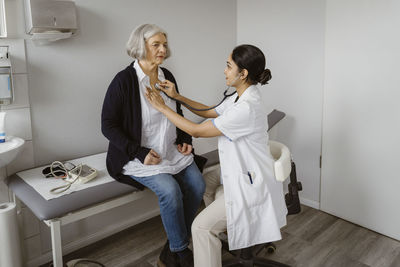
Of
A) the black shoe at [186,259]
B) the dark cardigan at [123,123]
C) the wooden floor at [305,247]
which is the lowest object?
the wooden floor at [305,247]

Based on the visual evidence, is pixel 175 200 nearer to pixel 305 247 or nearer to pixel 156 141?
pixel 156 141

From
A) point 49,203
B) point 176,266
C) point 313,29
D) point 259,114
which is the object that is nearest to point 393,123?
point 313,29

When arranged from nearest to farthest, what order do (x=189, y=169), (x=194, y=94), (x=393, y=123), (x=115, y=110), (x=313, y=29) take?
(x=115, y=110) < (x=189, y=169) < (x=393, y=123) < (x=313, y=29) < (x=194, y=94)

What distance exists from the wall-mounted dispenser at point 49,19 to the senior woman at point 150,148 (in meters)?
0.36

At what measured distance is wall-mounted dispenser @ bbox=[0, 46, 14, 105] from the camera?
1.75 m

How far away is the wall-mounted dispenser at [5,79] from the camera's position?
5.75 feet

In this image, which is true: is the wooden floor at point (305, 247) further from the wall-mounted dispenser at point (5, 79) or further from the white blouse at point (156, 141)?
the wall-mounted dispenser at point (5, 79)

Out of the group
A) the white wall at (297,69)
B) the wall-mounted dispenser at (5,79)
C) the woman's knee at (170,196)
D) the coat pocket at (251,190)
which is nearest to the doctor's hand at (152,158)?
the woman's knee at (170,196)

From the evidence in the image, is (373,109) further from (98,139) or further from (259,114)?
(98,139)

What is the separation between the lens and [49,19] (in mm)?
1848

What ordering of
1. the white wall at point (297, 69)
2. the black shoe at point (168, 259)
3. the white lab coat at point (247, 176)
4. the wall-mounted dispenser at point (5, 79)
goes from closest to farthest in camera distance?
1. the white lab coat at point (247, 176)
2. the wall-mounted dispenser at point (5, 79)
3. the black shoe at point (168, 259)
4. the white wall at point (297, 69)

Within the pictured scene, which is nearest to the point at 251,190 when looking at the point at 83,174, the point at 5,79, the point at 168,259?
the point at 168,259

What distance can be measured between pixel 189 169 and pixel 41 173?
83 centimetres

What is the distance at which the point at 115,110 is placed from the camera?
184cm
